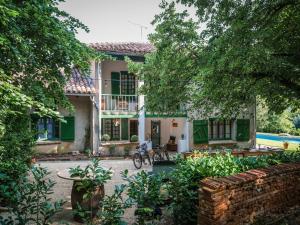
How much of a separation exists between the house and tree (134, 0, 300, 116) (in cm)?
588

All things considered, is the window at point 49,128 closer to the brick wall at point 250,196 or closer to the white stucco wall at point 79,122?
the white stucco wall at point 79,122

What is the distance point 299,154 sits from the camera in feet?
25.4

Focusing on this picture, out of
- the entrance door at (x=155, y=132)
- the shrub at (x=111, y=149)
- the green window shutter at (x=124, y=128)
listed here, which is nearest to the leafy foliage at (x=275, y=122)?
the entrance door at (x=155, y=132)

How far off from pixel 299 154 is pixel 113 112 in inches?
501

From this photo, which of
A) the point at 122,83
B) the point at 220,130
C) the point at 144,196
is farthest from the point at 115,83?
the point at 144,196

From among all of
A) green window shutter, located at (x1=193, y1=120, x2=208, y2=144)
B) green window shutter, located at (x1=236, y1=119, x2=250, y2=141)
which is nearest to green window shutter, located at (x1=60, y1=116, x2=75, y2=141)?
green window shutter, located at (x1=193, y1=120, x2=208, y2=144)

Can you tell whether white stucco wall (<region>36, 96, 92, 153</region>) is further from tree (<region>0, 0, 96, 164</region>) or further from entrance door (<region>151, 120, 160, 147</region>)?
tree (<region>0, 0, 96, 164</region>)

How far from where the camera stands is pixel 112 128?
1928 centimetres

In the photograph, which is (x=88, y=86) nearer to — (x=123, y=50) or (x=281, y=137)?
(x=123, y=50)

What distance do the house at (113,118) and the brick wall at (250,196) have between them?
34.2 feet

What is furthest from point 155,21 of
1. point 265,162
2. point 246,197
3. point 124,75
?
point 124,75

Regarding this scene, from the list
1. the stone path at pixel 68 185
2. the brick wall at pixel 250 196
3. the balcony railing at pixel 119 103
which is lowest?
the stone path at pixel 68 185

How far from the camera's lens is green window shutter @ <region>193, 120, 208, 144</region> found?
66.6ft

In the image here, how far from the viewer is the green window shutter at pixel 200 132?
20297mm
